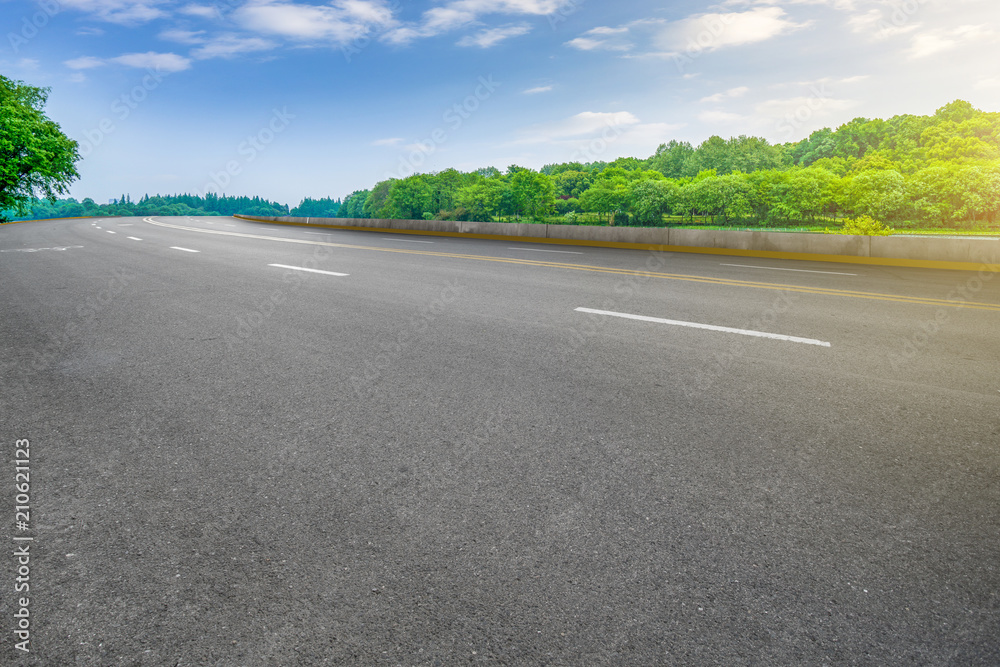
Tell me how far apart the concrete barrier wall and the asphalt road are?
37.0ft

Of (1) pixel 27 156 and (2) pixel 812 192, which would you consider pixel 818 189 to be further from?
(1) pixel 27 156

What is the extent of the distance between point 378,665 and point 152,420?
8.99 ft

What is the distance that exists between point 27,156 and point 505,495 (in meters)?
42.4

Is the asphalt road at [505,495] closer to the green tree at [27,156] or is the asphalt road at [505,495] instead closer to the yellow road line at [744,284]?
the yellow road line at [744,284]

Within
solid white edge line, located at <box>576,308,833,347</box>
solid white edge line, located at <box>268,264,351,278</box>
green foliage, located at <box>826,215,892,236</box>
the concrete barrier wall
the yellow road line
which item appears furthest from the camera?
green foliage, located at <box>826,215,892,236</box>

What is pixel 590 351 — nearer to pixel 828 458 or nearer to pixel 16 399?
pixel 828 458

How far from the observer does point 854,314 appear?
23.5 ft

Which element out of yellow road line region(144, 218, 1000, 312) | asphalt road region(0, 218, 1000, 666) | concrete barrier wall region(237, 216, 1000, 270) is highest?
concrete barrier wall region(237, 216, 1000, 270)

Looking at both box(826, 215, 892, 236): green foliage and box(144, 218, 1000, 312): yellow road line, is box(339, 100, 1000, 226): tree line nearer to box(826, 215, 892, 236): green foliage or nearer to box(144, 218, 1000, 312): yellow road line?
box(826, 215, 892, 236): green foliage

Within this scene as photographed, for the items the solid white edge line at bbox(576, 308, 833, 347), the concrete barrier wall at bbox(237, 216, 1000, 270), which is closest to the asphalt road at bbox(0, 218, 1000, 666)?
the solid white edge line at bbox(576, 308, 833, 347)

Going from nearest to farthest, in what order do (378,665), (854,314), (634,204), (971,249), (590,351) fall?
(378,665) → (590,351) → (854,314) → (971,249) → (634,204)

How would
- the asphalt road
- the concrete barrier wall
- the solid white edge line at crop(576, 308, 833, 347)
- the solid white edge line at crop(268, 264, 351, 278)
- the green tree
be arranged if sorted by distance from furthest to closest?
the green tree → the concrete barrier wall → the solid white edge line at crop(268, 264, 351, 278) → the solid white edge line at crop(576, 308, 833, 347) → the asphalt road

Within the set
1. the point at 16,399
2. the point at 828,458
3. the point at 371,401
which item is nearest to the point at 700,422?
the point at 828,458

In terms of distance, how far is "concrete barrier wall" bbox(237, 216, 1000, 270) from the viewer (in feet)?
48.5
